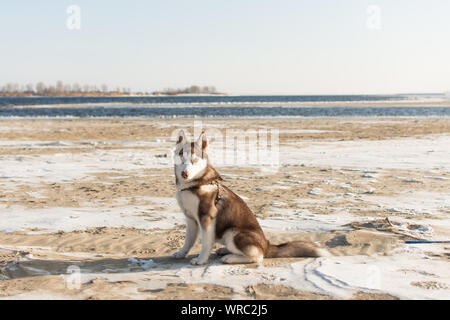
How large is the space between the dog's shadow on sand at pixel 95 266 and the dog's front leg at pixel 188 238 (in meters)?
0.07

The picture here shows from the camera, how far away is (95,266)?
5484 mm

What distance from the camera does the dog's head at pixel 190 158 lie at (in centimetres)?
514

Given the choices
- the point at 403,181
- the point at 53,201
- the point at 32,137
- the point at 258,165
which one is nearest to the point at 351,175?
the point at 403,181

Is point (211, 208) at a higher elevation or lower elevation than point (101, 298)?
higher

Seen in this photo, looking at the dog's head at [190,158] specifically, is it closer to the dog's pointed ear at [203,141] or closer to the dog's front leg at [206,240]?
the dog's pointed ear at [203,141]

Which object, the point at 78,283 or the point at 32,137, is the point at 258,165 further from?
the point at 32,137

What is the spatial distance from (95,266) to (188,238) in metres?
1.17

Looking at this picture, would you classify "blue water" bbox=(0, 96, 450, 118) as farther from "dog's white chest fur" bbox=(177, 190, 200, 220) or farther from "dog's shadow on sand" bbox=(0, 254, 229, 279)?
"dog's white chest fur" bbox=(177, 190, 200, 220)

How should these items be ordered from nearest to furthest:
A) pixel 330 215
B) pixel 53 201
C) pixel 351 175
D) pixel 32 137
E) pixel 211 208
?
pixel 211 208, pixel 330 215, pixel 53 201, pixel 351 175, pixel 32 137

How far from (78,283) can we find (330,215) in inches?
183

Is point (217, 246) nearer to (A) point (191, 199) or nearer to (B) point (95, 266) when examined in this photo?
(A) point (191, 199)

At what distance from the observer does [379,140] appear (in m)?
20.7

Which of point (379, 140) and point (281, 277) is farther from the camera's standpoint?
point (379, 140)
